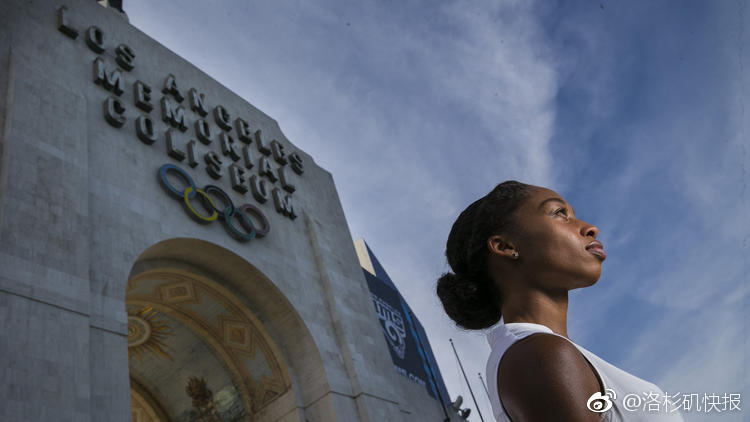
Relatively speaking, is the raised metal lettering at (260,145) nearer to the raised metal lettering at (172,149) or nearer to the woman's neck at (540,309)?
the raised metal lettering at (172,149)

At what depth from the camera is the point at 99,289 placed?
428 inches

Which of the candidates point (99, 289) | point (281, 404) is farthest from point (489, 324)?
point (281, 404)

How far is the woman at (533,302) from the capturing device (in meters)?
1.75

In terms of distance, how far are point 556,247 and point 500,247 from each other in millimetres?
232

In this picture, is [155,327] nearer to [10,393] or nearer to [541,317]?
[10,393]

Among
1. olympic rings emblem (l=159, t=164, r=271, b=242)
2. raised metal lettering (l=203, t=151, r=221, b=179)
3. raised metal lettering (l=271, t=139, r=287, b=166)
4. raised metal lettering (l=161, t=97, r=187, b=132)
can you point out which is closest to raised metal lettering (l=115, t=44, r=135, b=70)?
raised metal lettering (l=161, t=97, r=187, b=132)

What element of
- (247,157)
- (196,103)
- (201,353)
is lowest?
(201,353)

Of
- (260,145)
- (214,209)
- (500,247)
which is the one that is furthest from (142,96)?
(500,247)

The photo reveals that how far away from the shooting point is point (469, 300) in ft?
8.70

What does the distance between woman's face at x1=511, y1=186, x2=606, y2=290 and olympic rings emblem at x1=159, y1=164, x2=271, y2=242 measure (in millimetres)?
12923

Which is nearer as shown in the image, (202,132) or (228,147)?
(202,132)

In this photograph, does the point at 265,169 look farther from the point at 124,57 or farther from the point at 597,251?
the point at 597,251

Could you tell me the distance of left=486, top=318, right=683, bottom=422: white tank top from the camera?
1812 mm

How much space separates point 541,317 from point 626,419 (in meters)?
0.60
